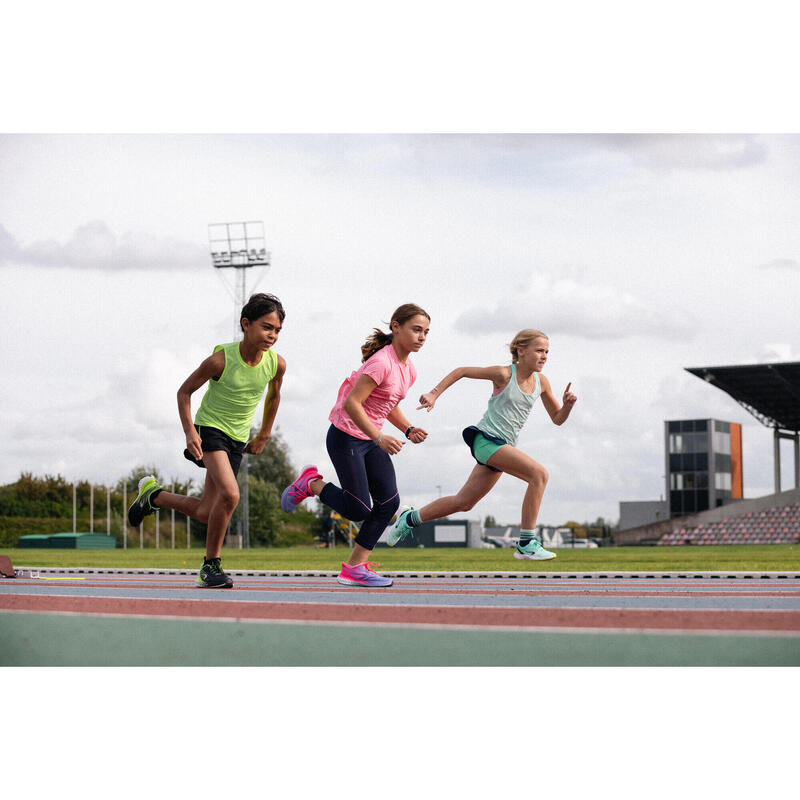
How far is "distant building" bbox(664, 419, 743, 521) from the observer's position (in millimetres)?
57250

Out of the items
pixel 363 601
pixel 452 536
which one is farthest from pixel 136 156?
pixel 452 536

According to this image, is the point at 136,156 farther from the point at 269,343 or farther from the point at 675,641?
the point at 675,641

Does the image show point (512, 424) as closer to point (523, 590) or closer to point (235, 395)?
point (523, 590)

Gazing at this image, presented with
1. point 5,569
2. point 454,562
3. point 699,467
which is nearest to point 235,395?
point 5,569

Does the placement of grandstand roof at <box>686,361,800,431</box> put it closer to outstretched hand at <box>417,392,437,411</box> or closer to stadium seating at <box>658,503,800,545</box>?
stadium seating at <box>658,503,800,545</box>

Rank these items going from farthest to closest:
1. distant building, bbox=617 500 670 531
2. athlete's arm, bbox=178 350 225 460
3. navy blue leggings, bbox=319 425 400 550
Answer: distant building, bbox=617 500 670 531
navy blue leggings, bbox=319 425 400 550
athlete's arm, bbox=178 350 225 460

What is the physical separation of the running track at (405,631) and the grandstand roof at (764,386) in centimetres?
3658

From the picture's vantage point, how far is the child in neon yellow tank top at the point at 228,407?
6953 millimetres

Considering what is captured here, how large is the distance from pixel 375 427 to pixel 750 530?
42.7m

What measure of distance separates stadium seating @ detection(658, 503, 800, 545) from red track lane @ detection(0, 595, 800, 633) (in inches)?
1635

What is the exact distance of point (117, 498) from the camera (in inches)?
985

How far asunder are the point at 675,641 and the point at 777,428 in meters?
44.8

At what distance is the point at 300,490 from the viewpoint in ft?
25.3

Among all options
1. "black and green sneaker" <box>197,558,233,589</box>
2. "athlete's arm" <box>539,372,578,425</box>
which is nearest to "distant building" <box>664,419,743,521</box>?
"athlete's arm" <box>539,372,578,425</box>
